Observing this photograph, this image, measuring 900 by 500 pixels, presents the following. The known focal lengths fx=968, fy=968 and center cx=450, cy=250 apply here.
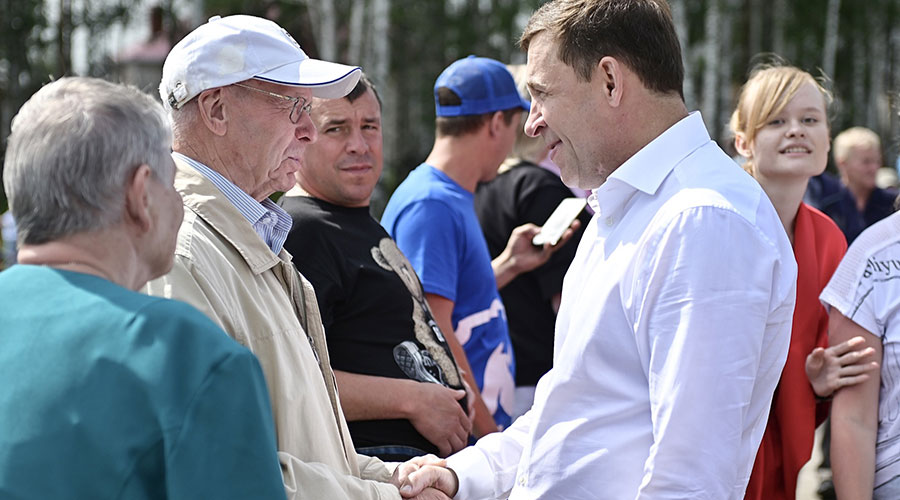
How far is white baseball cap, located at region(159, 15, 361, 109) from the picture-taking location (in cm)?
219

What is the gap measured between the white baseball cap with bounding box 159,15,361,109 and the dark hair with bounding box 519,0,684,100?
586 millimetres

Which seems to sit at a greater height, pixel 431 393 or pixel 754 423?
pixel 754 423

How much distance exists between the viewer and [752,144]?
3.31 metres

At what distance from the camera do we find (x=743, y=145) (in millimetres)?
3365

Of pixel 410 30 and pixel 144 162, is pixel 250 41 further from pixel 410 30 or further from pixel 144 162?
pixel 410 30

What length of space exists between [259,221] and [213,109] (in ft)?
0.92

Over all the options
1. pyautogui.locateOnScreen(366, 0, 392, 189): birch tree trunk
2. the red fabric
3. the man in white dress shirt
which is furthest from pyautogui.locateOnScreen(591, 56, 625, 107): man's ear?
pyautogui.locateOnScreen(366, 0, 392, 189): birch tree trunk

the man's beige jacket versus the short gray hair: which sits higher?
the short gray hair

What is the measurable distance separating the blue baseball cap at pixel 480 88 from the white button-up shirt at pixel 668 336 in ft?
6.46

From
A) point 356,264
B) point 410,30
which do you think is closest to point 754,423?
point 356,264

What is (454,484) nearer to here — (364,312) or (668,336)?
(364,312)

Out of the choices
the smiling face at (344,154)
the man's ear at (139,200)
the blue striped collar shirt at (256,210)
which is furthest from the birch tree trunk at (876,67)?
the man's ear at (139,200)

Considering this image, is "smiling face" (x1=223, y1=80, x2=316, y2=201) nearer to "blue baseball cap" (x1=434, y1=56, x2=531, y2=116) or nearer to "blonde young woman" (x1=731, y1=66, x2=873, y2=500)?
"blonde young woman" (x1=731, y1=66, x2=873, y2=500)

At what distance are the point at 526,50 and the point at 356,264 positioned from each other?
883 mm
